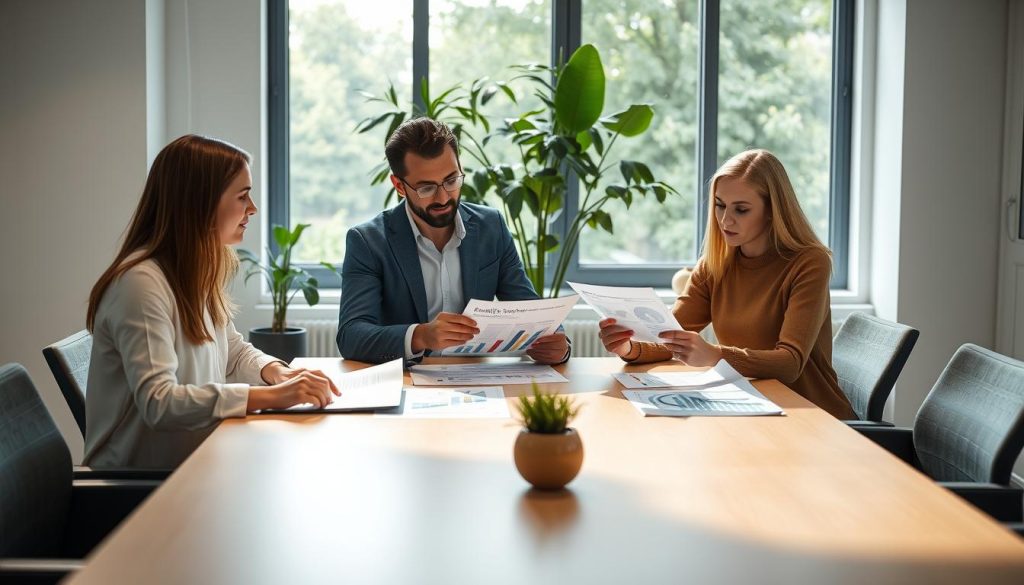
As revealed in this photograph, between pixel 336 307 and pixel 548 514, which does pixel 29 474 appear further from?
pixel 336 307

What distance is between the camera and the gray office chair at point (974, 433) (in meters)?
1.74

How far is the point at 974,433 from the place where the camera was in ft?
6.73

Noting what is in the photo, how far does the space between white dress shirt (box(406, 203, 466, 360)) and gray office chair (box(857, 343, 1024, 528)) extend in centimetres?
123

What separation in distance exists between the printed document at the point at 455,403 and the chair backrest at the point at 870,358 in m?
1.01

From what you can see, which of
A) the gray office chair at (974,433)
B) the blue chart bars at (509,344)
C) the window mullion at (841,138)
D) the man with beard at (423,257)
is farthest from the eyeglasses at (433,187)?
the window mullion at (841,138)

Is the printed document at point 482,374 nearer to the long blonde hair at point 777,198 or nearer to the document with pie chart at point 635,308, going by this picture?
the document with pie chart at point 635,308

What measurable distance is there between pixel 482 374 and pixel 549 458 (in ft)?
3.25

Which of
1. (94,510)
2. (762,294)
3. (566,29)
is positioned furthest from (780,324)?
(566,29)

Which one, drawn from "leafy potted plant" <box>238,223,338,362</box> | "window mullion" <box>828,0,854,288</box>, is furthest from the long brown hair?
"window mullion" <box>828,0,854,288</box>

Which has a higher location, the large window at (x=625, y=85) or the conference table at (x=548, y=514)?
the large window at (x=625, y=85)

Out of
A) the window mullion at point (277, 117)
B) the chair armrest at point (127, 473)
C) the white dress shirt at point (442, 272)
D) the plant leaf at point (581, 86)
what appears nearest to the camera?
the chair armrest at point (127, 473)

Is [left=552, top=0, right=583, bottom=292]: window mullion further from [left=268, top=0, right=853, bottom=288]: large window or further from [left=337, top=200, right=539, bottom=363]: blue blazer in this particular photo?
[left=337, top=200, right=539, bottom=363]: blue blazer

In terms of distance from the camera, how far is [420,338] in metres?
2.51

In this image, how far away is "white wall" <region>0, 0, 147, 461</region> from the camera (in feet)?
13.6
